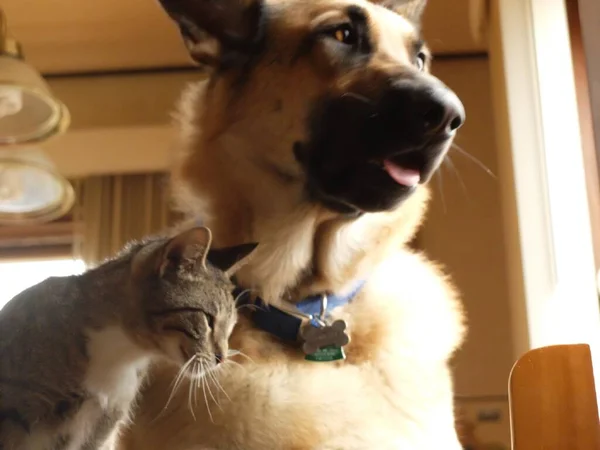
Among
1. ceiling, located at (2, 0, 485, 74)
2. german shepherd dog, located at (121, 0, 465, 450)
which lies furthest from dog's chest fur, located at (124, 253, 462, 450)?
ceiling, located at (2, 0, 485, 74)

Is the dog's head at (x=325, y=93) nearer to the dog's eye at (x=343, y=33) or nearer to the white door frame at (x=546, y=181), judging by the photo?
the dog's eye at (x=343, y=33)

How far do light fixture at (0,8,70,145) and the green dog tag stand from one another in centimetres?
99

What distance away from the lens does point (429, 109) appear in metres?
0.66

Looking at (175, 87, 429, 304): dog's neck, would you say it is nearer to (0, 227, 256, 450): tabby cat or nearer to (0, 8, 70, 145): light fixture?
(0, 227, 256, 450): tabby cat

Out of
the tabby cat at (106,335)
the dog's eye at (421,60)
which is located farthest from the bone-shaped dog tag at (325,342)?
the dog's eye at (421,60)

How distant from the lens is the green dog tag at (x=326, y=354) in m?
0.78

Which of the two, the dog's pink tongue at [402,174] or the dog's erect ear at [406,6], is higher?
the dog's erect ear at [406,6]

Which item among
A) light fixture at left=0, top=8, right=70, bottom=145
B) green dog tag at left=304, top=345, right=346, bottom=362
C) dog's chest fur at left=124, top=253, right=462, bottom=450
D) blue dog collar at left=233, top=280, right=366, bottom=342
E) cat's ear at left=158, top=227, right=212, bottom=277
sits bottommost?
light fixture at left=0, top=8, right=70, bottom=145

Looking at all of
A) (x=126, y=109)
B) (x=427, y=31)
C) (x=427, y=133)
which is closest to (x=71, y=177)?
(x=126, y=109)

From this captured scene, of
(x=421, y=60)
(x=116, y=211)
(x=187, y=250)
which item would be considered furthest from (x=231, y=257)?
(x=116, y=211)

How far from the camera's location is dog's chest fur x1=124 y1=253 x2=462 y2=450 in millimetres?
744

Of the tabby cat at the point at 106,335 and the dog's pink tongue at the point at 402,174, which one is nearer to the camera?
the tabby cat at the point at 106,335

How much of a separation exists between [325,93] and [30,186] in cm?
106

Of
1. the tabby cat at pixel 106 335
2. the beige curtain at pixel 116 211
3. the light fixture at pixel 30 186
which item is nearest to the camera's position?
the tabby cat at pixel 106 335
